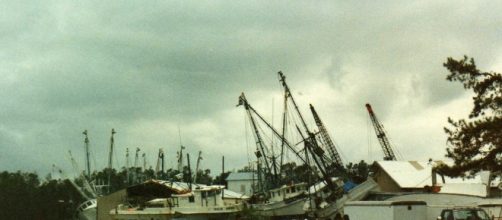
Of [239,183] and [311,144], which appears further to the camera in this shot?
[239,183]

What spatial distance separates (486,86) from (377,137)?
72720 mm

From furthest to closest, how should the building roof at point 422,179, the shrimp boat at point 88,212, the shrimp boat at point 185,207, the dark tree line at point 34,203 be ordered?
the dark tree line at point 34,203
the shrimp boat at point 88,212
the shrimp boat at point 185,207
the building roof at point 422,179

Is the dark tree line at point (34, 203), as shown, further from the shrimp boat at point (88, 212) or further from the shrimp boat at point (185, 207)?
the shrimp boat at point (185, 207)

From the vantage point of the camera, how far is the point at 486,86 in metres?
32.3

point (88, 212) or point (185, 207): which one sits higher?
point (185, 207)

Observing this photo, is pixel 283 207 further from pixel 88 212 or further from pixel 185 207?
pixel 88 212

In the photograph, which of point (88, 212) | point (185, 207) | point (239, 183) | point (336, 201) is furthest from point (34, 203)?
point (336, 201)

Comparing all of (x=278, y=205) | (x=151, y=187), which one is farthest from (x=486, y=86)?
(x=151, y=187)

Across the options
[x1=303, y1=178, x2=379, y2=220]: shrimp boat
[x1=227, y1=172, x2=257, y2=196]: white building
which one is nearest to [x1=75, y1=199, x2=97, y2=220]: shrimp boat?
[x1=303, y1=178, x2=379, y2=220]: shrimp boat

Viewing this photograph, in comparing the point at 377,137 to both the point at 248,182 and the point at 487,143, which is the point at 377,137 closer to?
the point at 248,182

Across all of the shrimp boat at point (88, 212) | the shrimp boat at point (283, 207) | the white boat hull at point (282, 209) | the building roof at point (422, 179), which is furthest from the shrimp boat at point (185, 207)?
the building roof at point (422, 179)

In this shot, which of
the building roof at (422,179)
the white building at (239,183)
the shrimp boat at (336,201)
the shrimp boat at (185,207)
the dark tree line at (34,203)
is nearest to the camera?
the building roof at (422,179)

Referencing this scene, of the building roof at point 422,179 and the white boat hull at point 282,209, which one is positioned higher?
the building roof at point 422,179

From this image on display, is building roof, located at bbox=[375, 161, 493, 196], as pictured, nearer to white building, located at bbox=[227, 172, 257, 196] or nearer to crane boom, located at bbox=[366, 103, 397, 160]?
crane boom, located at bbox=[366, 103, 397, 160]
